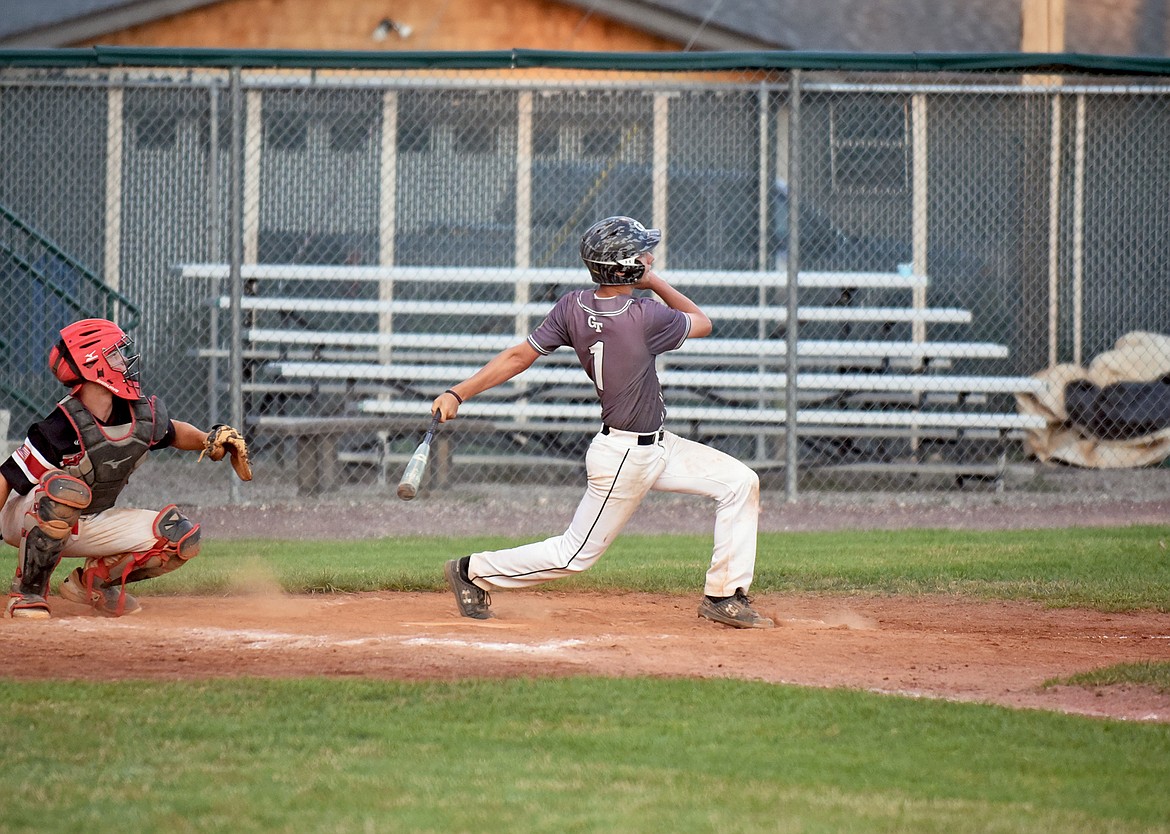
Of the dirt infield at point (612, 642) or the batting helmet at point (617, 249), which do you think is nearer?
the dirt infield at point (612, 642)

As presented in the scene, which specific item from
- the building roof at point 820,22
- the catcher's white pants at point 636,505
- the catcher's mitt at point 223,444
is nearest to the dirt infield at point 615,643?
the catcher's white pants at point 636,505

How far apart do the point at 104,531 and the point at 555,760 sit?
3.12 metres

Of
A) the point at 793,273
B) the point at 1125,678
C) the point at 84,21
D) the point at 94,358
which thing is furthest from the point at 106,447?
the point at 84,21

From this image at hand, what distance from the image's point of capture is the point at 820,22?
15.9 meters

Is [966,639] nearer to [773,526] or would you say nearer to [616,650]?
[616,650]

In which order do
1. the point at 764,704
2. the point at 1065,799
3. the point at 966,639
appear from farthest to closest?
the point at 966,639 → the point at 764,704 → the point at 1065,799

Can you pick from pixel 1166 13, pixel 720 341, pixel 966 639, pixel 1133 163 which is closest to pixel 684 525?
pixel 720 341

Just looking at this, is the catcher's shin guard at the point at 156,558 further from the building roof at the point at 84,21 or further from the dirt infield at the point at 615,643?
the building roof at the point at 84,21

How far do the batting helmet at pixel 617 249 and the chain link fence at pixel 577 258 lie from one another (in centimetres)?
518

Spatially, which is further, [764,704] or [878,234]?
[878,234]

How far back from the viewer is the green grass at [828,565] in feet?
24.6

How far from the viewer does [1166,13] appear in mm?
17016

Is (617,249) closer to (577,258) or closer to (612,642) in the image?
(612,642)

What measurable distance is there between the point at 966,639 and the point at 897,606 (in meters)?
0.90
